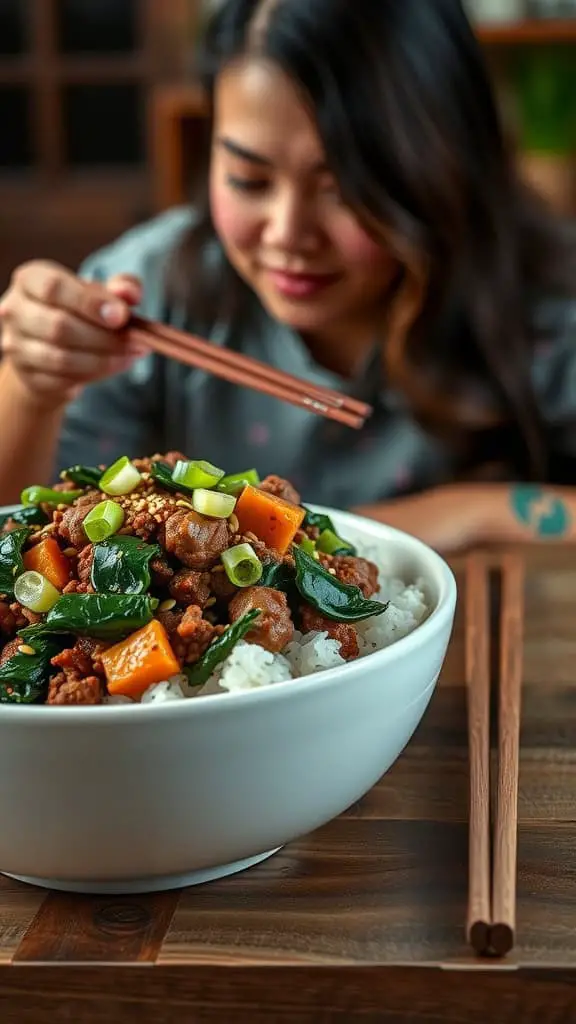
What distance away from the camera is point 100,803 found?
814 mm

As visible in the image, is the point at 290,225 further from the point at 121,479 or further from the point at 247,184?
the point at 121,479

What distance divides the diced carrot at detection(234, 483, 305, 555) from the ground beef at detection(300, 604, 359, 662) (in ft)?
0.23

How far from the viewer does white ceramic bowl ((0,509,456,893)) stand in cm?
79

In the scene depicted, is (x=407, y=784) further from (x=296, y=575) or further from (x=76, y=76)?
(x=76, y=76)

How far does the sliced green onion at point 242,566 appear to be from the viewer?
95 centimetres

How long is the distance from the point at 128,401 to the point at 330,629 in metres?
1.55

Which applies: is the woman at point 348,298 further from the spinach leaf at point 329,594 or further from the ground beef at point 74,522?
the spinach leaf at point 329,594

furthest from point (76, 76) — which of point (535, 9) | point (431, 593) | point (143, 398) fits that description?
point (431, 593)

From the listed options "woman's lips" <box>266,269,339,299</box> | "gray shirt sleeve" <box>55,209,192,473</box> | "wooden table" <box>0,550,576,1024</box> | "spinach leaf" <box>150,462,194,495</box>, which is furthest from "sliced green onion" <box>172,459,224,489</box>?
"gray shirt sleeve" <box>55,209,192,473</box>

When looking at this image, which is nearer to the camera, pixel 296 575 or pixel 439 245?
pixel 296 575

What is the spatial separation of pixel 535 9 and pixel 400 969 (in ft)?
12.4

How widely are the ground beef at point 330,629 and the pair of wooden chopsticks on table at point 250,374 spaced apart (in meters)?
0.44

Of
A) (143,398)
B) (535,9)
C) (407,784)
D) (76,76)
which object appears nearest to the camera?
(407,784)

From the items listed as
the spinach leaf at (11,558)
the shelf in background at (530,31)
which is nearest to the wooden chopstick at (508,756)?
the spinach leaf at (11,558)
